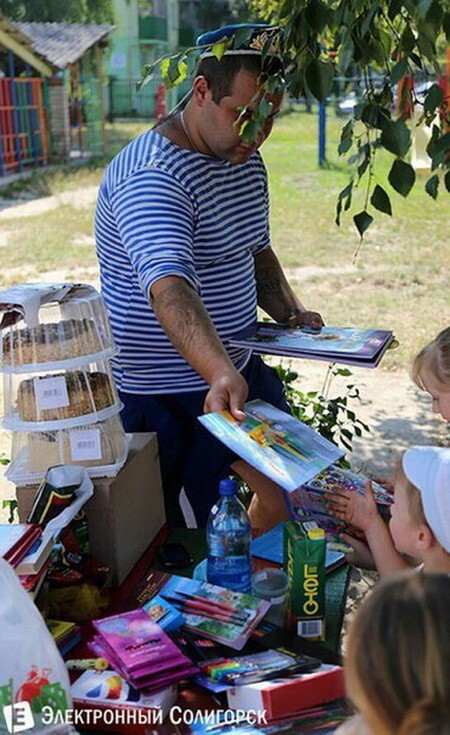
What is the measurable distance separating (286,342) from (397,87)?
2.31ft

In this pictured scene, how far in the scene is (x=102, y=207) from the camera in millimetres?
2598

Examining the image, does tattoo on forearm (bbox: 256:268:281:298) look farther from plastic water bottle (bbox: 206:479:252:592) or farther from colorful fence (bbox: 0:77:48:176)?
colorful fence (bbox: 0:77:48:176)

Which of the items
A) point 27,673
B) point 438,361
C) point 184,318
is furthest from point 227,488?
point 438,361

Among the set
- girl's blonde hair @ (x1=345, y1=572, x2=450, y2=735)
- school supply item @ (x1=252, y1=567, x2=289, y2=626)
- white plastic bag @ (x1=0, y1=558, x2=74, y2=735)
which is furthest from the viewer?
school supply item @ (x1=252, y1=567, x2=289, y2=626)

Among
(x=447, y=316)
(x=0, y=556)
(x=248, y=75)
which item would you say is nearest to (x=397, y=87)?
(x=248, y=75)

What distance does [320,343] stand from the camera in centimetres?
243

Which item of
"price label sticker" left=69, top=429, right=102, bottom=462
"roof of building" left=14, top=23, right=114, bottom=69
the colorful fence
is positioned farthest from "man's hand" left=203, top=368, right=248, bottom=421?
"roof of building" left=14, top=23, right=114, bottom=69

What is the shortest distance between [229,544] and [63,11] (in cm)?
3941

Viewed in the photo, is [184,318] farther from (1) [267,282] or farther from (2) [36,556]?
(1) [267,282]

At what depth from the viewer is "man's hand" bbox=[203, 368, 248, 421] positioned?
2.04 m

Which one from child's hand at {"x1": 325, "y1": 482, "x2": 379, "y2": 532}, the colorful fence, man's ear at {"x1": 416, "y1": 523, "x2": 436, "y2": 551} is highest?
man's ear at {"x1": 416, "y1": 523, "x2": 436, "y2": 551}

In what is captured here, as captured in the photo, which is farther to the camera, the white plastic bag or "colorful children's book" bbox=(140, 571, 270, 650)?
"colorful children's book" bbox=(140, 571, 270, 650)

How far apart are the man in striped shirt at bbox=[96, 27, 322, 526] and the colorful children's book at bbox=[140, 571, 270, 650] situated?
51cm

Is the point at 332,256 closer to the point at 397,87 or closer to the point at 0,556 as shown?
the point at 397,87
